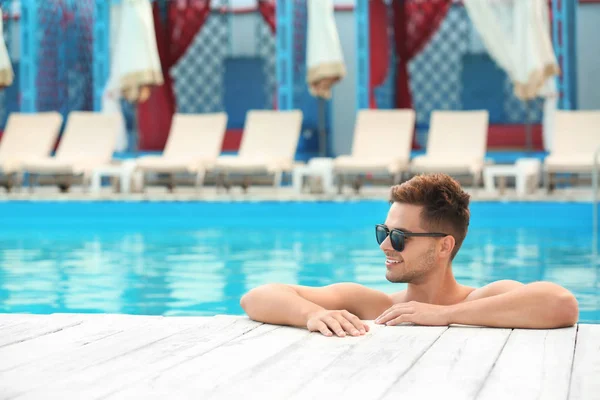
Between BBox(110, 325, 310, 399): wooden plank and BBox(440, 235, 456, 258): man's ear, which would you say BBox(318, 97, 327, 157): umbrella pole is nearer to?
BBox(440, 235, 456, 258): man's ear

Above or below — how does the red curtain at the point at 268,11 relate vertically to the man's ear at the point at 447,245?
above

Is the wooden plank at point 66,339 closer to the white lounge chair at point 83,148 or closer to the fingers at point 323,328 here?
the fingers at point 323,328

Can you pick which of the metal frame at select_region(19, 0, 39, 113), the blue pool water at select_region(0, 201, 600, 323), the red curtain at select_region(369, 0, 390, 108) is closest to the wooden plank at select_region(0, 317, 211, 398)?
the blue pool water at select_region(0, 201, 600, 323)

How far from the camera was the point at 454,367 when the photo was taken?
2102mm

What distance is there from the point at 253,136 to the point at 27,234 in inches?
112

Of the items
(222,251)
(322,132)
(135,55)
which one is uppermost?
(135,55)

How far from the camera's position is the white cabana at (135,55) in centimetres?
1093

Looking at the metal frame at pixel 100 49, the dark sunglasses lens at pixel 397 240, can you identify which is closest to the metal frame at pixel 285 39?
the metal frame at pixel 100 49

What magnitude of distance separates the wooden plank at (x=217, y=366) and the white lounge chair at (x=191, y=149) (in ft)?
24.1

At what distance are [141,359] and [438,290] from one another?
90cm

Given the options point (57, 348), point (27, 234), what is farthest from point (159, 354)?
point (27, 234)

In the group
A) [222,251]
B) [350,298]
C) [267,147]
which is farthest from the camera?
[267,147]

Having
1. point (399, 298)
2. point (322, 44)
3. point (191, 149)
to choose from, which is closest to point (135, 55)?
point (191, 149)

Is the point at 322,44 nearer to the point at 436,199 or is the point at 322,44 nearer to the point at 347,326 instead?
the point at 436,199
